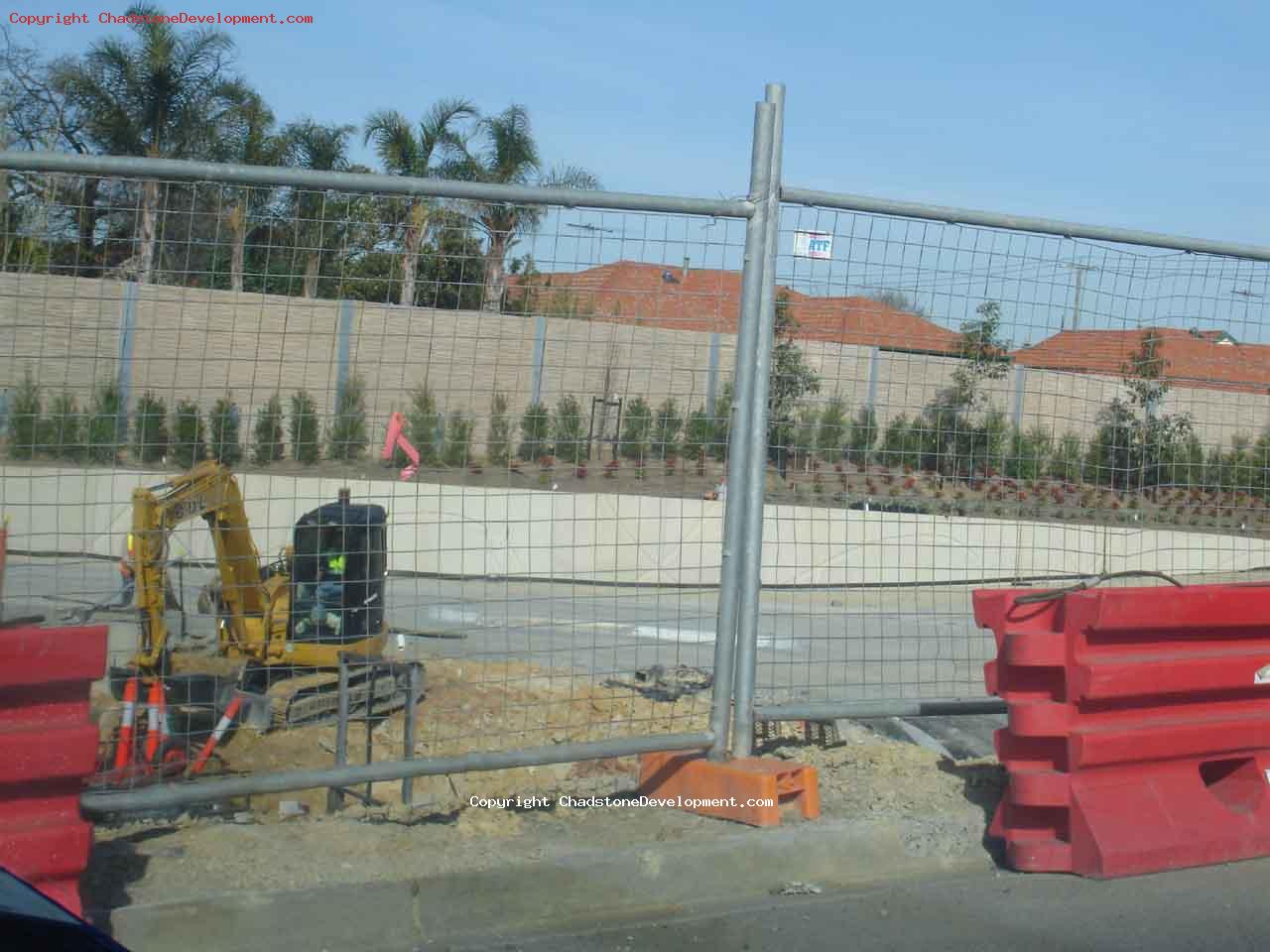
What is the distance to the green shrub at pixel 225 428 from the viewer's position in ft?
16.5

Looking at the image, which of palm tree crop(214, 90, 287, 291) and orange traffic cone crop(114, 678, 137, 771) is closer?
orange traffic cone crop(114, 678, 137, 771)

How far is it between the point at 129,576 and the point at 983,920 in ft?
20.4

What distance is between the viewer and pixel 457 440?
522 cm

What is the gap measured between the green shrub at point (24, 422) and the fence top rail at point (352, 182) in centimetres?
80

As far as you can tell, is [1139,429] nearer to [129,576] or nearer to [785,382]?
[785,382]

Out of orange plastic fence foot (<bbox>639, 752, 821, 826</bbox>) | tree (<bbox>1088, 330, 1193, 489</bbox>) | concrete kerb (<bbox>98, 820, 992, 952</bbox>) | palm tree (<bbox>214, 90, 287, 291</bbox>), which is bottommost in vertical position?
concrete kerb (<bbox>98, 820, 992, 952</bbox>)

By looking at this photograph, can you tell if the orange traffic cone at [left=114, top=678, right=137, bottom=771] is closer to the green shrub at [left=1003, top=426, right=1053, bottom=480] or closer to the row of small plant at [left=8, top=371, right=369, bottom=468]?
the row of small plant at [left=8, top=371, right=369, bottom=468]

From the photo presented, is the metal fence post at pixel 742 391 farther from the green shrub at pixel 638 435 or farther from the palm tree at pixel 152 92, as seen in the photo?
the palm tree at pixel 152 92

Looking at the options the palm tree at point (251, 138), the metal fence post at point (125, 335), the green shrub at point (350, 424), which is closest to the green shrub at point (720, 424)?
the green shrub at point (350, 424)

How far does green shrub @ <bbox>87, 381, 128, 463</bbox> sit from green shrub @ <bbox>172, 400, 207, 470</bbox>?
0.28 metres

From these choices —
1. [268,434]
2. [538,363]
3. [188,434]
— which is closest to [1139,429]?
[538,363]

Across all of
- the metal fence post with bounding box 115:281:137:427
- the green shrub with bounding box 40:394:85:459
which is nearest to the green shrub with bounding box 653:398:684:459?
the metal fence post with bounding box 115:281:137:427

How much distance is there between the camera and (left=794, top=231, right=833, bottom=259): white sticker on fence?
4949 millimetres

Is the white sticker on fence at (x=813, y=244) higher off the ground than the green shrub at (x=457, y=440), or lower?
higher
